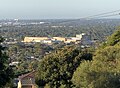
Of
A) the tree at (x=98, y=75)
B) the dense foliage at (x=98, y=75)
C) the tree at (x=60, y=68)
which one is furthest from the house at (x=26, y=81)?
the tree at (x=98, y=75)

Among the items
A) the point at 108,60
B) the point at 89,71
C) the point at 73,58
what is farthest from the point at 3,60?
the point at 73,58

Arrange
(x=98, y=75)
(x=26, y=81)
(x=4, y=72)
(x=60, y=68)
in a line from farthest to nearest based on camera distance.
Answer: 1. (x=26, y=81)
2. (x=60, y=68)
3. (x=98, y=75)
4. (x=4, y=72)

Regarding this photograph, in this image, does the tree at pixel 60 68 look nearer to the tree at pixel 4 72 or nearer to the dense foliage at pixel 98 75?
the dense foliage at pixel 98 75

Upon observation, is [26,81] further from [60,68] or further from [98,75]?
[98,75]

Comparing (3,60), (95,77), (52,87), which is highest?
(3,60)

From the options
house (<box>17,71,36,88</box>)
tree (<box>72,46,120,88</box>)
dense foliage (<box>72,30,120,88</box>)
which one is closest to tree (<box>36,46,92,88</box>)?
dense foliage (<box>72,30,120,88</box>)

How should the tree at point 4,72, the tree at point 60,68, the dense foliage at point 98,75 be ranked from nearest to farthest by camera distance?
the tree at point 4,72, the dense foliage at point 98,75, the tree at point 60,68

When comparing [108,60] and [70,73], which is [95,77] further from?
[70,73]

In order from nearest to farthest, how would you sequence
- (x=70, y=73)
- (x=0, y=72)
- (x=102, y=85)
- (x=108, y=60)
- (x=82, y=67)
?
1. (x=0, y=72)
2. (x=102, y=85)
3. (x=82, y=67)
4. (x=108, y=60)
5. (x=70, y=73)

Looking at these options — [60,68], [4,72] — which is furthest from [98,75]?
[60,68]

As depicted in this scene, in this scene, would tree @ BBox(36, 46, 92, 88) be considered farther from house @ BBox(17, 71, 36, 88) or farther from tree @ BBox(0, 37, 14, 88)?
house @ BBox(17, 71, 36, 88)

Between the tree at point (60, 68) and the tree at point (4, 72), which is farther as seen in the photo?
the tree at point (60, 68)
